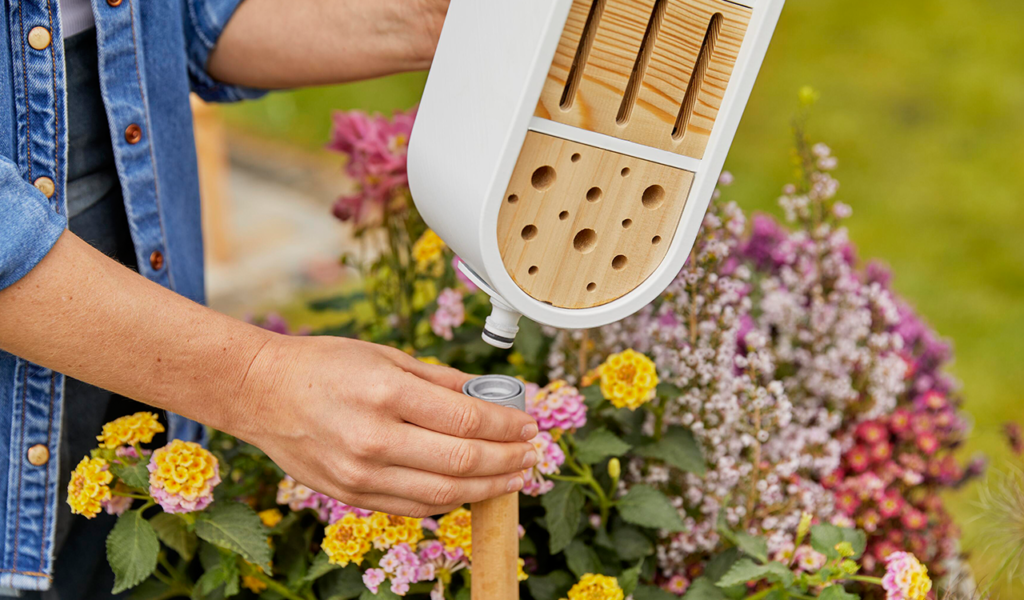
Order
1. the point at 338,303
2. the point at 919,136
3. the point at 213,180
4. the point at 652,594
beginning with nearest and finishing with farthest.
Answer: the point at 652,594 → the point at 338,303 → the point at 213,180 → the point at 919,136

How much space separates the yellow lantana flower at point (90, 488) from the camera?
81cm

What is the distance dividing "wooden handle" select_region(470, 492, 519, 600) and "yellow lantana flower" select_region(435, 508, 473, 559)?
101 mm

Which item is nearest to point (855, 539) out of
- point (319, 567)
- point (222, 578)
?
point (319, 567)

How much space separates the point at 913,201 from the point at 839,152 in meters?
0.38

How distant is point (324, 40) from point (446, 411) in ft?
1.96

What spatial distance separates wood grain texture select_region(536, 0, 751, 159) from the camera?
24.1 inches

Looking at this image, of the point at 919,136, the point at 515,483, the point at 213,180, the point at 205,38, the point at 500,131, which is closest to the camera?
the point at 500,131

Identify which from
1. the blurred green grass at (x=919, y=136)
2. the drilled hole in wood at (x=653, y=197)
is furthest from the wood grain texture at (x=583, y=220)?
the blurred green grass at (x=919, y=136)

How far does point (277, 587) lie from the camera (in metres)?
0.90

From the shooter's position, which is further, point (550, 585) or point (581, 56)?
point (550, 585)

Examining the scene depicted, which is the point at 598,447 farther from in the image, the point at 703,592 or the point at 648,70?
the point at 648,70

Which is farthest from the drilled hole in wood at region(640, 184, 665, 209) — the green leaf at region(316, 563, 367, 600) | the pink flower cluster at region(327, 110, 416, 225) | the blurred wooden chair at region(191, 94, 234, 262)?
the blurred wooden chair at region(191, 94, 234, 262)

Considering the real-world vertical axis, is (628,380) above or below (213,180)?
above

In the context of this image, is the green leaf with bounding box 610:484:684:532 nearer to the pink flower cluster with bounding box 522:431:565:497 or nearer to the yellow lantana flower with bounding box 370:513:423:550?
the pink flower cluster with bounding box 522:431:565:497
